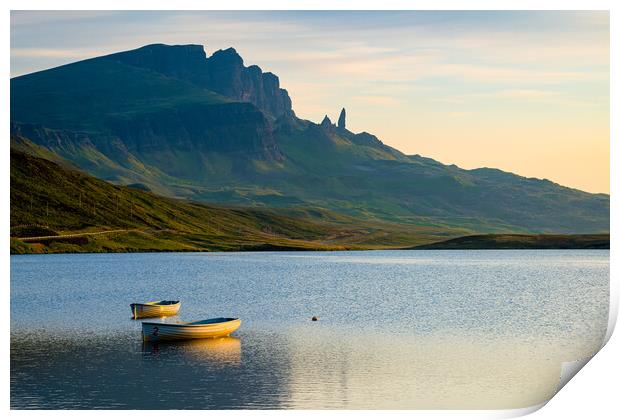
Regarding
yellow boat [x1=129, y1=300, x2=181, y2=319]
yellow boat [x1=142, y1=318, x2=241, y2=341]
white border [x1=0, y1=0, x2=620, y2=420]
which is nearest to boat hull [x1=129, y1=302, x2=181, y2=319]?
yellow boat [x1=129, y1=300, x2=181, y2=319]

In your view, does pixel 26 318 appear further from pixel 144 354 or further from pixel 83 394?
pixel 83 394

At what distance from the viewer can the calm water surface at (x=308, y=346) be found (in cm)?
5084

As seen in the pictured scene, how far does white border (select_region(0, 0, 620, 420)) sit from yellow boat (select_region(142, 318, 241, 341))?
62.6ft

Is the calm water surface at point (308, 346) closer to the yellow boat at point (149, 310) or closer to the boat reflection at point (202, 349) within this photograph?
the boat reflection at point (202, 349)

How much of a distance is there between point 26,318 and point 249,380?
1486 inches

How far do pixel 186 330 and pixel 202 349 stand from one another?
3.42 metres

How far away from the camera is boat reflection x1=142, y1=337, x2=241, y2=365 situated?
62.5 meters

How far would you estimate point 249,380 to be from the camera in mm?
54250
